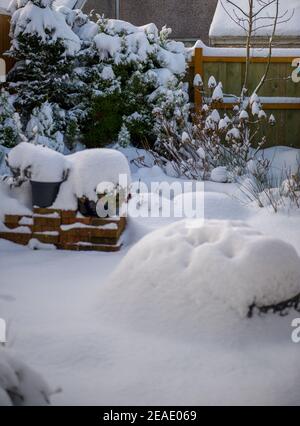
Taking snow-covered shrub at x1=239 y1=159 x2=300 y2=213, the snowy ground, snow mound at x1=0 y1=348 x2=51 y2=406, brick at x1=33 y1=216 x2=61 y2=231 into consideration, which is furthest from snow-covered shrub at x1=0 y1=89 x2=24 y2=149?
snow mound at x1=0 y1=348 x2=51 y2=406

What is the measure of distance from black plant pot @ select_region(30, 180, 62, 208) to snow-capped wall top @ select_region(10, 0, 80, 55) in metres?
3.24

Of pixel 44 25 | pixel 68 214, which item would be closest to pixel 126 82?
pixel 44 25

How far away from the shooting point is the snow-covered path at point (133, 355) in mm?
2746

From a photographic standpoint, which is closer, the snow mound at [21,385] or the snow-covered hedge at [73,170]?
the snow mound at [21,385]

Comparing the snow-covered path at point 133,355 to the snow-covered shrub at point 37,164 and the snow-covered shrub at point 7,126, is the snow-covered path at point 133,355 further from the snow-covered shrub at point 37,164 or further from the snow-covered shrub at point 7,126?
the snow-covered shrub at point 7,126

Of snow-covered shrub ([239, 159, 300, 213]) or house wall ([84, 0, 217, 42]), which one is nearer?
snow-covered shrub ([239, 159, 300, 213])

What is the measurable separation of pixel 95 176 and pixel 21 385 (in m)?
3.08

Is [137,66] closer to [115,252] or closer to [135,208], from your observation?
[135,208]

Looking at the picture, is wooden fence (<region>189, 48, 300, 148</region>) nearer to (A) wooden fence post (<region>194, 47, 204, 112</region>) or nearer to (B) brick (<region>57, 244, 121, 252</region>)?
(A) wooden fence post (<region>194, 47, 204, 112</region>)

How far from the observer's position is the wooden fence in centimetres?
888

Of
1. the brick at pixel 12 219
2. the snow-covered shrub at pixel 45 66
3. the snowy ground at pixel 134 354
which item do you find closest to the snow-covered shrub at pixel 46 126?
Result: the snow-covered shrub at pixel 45 66

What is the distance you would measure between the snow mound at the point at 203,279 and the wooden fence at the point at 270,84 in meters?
5.62

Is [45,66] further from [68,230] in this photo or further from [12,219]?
[68,230]

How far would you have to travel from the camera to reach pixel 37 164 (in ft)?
16.4
